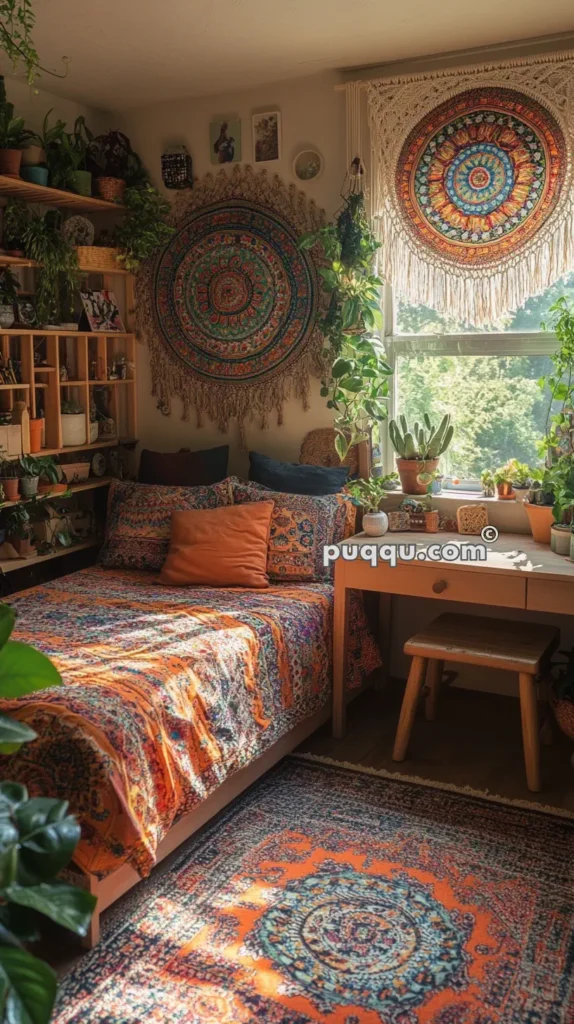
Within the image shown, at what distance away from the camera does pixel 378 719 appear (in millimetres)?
3779

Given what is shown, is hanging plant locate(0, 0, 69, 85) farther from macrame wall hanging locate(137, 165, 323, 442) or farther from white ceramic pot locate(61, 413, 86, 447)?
white ceramic pot locate(61, 413, 86, 447)

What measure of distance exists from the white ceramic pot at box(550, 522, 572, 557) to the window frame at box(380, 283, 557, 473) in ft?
2.43

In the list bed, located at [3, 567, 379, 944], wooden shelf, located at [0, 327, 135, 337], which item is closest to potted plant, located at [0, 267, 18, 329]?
A: wooden shelf, located at [0, 327, 135, 337]

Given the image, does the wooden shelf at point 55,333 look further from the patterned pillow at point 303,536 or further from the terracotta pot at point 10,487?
the patterned pillow at point 303,536

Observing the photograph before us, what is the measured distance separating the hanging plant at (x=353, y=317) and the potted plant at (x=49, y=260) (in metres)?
0.99

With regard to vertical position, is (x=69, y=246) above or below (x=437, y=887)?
above

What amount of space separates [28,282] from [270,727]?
222cm

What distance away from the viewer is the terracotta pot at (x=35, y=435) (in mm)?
3922

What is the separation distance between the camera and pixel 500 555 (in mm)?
3381

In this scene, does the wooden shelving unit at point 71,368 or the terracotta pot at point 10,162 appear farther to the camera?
the wooden shelving unit at point 71,368

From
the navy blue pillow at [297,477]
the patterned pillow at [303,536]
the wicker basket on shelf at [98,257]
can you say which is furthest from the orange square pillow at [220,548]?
the wicker basket on shelf at [98,257]

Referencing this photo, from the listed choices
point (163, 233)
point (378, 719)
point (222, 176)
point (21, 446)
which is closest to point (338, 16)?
point (222, 176)

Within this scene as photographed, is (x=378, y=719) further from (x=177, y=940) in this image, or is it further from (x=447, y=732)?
(x=177, y=940)

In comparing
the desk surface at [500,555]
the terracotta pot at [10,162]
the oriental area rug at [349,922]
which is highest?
the terracotta pot at [10,162]
